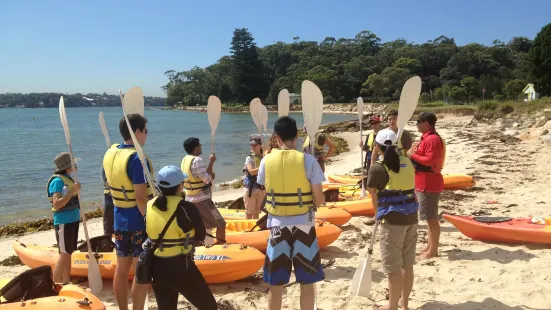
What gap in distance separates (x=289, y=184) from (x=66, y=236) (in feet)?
8.33

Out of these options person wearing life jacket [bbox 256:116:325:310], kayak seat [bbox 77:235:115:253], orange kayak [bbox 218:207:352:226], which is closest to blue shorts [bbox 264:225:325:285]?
person wearing life jacket [bbox 256:116:325:310]

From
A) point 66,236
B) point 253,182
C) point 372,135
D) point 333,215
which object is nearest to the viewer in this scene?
point 66,236

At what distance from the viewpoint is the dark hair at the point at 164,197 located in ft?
9.07

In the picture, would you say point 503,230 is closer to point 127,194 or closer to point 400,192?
point 400,192

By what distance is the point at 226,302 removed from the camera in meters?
3.97

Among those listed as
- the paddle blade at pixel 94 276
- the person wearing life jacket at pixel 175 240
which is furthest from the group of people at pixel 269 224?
the paddle blade at pixel 94 276

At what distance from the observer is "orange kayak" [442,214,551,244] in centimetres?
490

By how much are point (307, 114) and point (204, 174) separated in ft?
4.11

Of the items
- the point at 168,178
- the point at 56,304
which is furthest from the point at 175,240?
the point at 56,304

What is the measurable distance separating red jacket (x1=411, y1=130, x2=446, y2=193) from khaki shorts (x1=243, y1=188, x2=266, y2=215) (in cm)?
229

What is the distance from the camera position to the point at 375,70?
83.5m

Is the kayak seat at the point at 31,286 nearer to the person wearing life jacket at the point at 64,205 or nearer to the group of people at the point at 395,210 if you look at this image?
the person wearing life jacket at the point at 64,205

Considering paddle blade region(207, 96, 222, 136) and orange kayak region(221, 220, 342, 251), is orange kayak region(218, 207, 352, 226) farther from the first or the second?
paddle blade region(207, 96, 222, 136)

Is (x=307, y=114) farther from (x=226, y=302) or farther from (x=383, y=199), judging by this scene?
(x=226, y=302)
